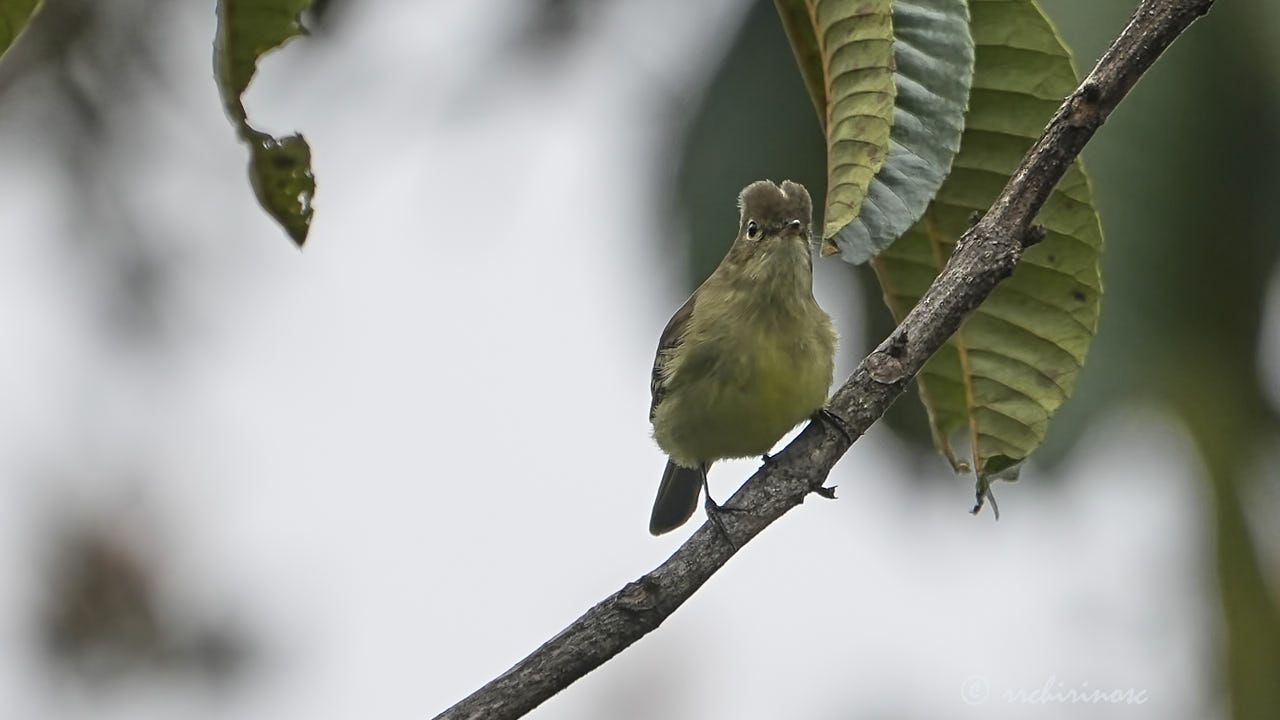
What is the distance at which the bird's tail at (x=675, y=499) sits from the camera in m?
4.60

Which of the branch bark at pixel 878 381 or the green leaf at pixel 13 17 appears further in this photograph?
the branch bark at pixel 878 381

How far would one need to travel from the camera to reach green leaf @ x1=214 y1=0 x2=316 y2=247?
69.4 inches

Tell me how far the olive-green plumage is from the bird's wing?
0.03 feet

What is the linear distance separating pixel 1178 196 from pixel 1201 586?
1392mm

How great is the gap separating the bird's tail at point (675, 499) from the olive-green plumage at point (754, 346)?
2.37 ft

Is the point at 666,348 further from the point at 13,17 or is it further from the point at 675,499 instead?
the point at 13,17

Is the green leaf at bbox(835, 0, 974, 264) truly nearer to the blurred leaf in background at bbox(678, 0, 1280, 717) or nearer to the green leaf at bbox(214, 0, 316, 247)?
the green leaf at bbox(214, 0, 316, 247)

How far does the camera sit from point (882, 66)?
198 centimetres

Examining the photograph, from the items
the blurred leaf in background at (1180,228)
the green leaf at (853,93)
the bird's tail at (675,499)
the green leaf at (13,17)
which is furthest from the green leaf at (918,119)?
the bird's tail at (675,499)

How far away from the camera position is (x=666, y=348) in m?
3.96

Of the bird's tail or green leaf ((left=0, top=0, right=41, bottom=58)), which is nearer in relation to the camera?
green leaf ((left=0, top=0, right=41, bottom=58))

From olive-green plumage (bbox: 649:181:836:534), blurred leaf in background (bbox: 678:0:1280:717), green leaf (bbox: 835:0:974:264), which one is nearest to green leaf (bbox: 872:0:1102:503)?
green leaf (bbox: 835:0:974:264)

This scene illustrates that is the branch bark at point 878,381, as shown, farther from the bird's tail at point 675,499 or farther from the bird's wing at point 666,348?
the bird's tail at point 675,499

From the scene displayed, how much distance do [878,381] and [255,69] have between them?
3.26 feet
